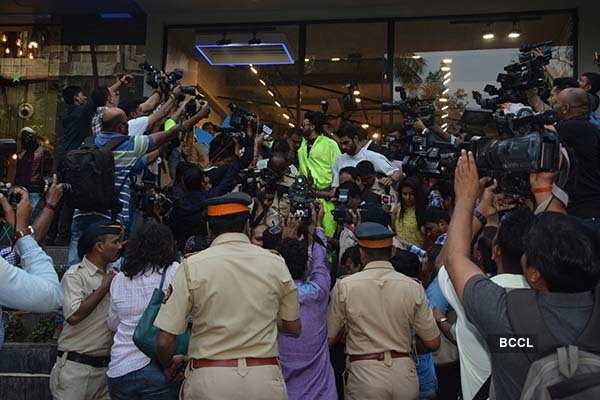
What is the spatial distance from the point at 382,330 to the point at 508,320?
203 cm

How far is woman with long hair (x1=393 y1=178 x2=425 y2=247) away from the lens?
291 inches

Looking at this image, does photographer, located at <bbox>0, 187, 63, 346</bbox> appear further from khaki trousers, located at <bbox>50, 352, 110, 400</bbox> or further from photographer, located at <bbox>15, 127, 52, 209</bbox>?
photographer, located at <bbox>15, 127, 52, 209</bbox>

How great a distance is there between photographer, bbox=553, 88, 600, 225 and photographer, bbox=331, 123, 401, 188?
3.16 meters

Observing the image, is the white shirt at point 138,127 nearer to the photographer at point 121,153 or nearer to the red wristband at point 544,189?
the photographer at point 121,153

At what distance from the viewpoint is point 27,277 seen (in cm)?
295

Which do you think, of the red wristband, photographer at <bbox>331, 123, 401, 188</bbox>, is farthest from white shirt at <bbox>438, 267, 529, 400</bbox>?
photographer at <bbox>331, 123, 401, 188</bbox>

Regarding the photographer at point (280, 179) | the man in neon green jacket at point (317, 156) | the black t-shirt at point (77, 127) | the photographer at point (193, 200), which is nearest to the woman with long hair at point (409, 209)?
the man in neon green jacket at point (317, 156)

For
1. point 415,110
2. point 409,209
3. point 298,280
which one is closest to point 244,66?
point 409,209

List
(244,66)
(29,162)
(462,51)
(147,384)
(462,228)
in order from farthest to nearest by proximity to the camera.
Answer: (244,66) < (462,51) < (29,162) < (147,384) < (462,228)

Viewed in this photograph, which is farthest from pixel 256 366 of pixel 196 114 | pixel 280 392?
pixel 196 114

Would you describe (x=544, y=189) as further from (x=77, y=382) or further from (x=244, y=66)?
(x=244, y=66)

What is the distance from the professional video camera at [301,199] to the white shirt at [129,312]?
1.33m

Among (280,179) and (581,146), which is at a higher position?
(581,146)

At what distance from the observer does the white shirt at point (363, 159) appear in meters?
7.91
